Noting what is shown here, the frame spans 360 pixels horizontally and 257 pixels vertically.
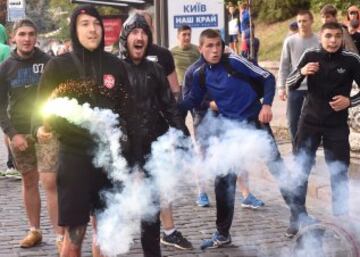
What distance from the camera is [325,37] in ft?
18.3

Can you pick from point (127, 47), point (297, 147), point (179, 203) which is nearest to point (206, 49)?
point (127, 47)

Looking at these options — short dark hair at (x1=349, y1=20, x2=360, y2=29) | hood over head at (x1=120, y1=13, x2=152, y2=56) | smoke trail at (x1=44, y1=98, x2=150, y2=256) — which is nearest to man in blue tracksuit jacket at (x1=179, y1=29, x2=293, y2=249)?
hood over head at (x1=120, y1=13, x2=152, y2=56)

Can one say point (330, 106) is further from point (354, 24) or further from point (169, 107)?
point (354, 24)

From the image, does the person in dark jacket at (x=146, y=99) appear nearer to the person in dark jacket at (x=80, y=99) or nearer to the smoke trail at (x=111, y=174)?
the smoke trail at (x=111, y=174)

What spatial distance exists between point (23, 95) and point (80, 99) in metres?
1.75

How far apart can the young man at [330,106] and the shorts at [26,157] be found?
2216 millimetres

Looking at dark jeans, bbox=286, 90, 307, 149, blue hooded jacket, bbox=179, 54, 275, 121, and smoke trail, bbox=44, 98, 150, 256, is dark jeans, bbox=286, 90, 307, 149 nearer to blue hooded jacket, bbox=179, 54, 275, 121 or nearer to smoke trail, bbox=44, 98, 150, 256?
blue hooded jacket, bbox=179, 54, 275, 121

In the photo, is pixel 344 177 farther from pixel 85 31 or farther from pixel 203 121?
pixel 85 31

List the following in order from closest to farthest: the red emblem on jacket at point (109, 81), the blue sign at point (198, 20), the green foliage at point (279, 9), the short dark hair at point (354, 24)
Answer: the red emblem on jacket at point (109, 81) → the short dark hair at point (354, 24) → the blue sign at point (198, 20) → the green foliage at point (279, 9)

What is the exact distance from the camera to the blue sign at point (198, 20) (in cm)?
1124

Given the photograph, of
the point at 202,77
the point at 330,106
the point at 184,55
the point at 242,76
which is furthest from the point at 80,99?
the point at 184,55

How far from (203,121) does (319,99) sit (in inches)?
46.6

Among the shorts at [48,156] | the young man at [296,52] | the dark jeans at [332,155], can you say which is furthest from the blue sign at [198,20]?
the shorts at [48,156]

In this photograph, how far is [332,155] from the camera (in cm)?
571
